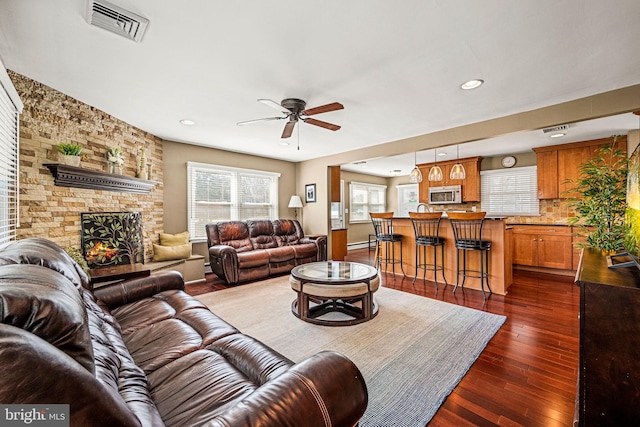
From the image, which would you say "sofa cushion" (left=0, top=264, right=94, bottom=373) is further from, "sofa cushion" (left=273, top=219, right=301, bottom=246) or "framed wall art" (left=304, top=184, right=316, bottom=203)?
"framed wall art" (left=304, top=184, right=316, bottom=203)

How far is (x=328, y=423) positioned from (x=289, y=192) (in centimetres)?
608

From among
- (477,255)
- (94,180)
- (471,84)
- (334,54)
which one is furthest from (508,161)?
(94,180)

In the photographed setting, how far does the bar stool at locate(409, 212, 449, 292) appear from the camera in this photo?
414 centimetres

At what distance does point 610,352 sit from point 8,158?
4374 millimetres

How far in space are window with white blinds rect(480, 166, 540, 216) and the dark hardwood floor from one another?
261 cm

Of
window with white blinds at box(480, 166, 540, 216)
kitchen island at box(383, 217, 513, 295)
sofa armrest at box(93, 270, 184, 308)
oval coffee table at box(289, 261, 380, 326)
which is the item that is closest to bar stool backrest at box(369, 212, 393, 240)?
kitchen island at box(383, 217, 513, 295)

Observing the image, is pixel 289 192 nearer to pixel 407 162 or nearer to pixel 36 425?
pixel 407 162

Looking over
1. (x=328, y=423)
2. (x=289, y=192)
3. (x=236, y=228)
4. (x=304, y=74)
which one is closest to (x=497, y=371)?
(x=328, y=423)

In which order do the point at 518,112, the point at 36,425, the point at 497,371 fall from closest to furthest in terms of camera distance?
1. the point at 36,425
2. the point at 497,371
3. the point at 518,112

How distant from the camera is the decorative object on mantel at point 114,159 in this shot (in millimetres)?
3513

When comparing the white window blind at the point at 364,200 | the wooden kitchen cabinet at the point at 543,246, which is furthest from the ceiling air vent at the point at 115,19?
the white window blind at the point at 364,200

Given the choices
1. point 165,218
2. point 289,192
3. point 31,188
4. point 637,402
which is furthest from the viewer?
point 289,192

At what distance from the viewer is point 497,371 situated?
201 cm

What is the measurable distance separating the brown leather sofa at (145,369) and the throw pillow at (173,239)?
2881 mm
